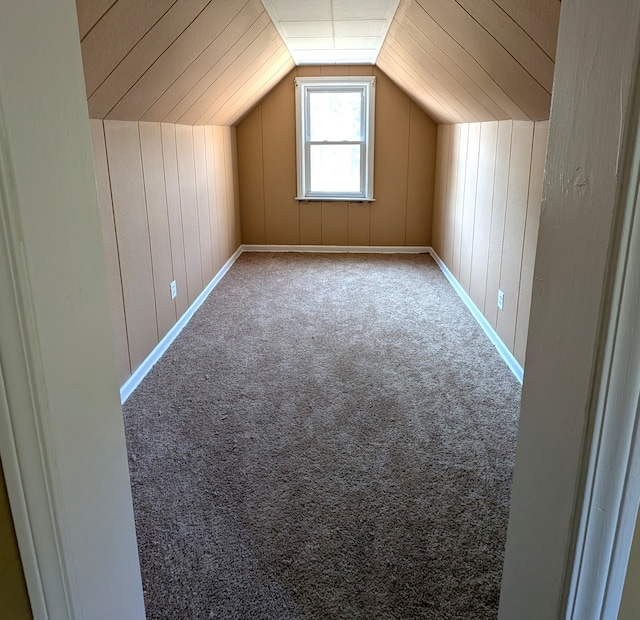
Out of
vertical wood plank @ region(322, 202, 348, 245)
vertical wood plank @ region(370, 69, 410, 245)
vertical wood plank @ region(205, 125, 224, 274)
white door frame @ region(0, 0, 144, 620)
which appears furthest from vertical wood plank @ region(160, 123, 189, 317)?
white door frame @ region(0, 0, 144, 620)

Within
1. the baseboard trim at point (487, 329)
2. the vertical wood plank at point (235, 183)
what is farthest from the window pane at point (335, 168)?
the baseboard trim at point (487, 329)

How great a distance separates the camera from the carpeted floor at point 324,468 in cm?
163

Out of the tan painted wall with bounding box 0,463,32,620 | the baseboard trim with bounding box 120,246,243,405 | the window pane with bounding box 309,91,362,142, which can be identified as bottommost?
the baseboard trim with bounding box 120,246,243,405

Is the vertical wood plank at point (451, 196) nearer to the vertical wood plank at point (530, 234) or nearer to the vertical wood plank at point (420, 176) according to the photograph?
the vertical wood plank at point (420, 176)

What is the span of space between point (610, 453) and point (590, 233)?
0.83 ft

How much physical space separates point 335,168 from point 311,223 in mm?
629

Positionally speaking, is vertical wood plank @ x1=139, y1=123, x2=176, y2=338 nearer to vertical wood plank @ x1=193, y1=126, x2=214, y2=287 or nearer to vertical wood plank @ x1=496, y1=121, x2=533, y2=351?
vertical wood plank @ x1=193, y1=126, x2=214, y2=287

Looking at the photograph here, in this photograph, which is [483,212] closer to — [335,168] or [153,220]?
[153,220]

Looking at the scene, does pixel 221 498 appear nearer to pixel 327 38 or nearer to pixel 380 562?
pixel 380 562

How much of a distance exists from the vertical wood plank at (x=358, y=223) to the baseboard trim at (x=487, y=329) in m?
0.98

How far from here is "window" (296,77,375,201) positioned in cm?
550

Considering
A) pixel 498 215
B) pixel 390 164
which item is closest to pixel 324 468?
pixel 498 215

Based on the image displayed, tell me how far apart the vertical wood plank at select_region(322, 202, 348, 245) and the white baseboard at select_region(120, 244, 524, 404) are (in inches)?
3.0

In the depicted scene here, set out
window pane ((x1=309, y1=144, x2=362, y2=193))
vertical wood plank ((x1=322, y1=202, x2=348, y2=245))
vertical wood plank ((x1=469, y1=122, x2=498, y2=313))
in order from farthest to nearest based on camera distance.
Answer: vertical wood plank ((x1=322, y1=202, x2=348, y2=245)), window pane ((x1=309, y1=144, x2=362, y2=193)), vertical wood plank ((x1=469, y1=122, x2=498, y2=313))
